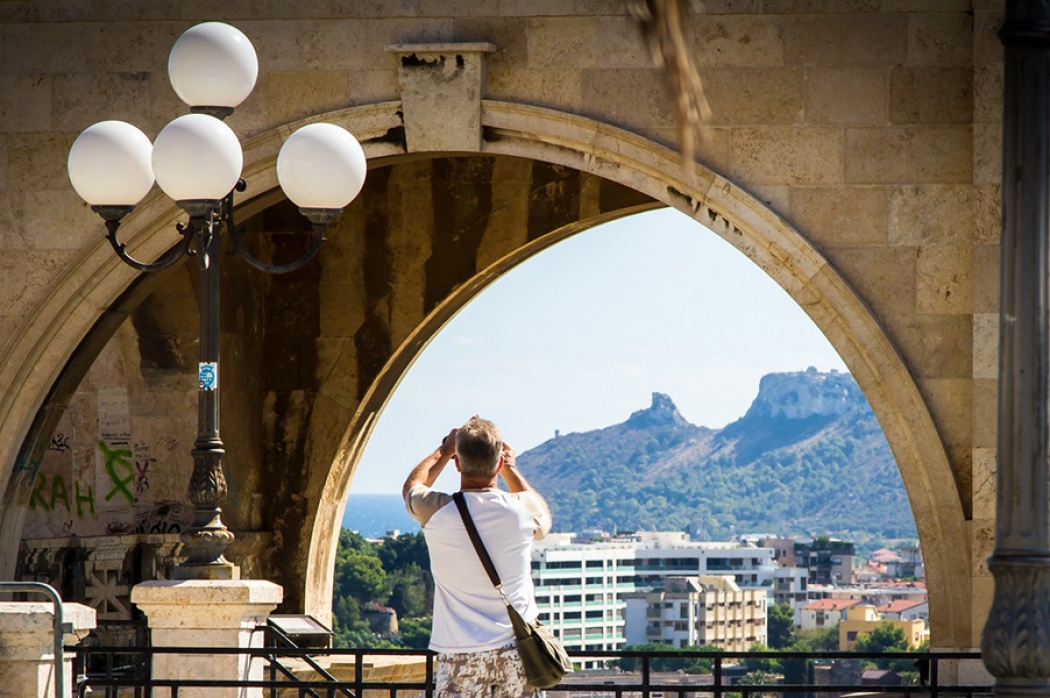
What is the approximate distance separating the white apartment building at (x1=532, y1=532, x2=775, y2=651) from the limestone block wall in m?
90.7

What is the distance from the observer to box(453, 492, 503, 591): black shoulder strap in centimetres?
582

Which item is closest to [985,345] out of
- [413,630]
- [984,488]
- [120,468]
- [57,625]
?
[984,488]

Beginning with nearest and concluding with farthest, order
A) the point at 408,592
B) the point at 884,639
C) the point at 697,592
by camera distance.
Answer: the point at 408,592 → the point at 884,639 → the point at 697,592

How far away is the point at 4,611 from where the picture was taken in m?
7.14

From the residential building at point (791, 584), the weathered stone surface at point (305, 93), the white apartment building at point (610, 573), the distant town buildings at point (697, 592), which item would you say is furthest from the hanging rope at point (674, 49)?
the residential building at point (791, 584)

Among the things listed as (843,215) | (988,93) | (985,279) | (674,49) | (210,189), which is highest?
(988,93)

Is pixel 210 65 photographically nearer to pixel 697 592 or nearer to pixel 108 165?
pixel 108 165

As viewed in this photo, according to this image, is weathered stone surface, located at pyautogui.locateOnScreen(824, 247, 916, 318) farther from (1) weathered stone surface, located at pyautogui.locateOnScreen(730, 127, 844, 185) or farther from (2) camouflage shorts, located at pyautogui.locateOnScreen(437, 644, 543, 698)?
(2) camouflage shorts, located at pyautogui.locateOnScreen(437, 644, 543, 698)

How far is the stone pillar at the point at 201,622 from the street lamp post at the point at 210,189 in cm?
11

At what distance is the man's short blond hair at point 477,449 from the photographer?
587 cm

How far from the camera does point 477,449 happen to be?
19.2 feet

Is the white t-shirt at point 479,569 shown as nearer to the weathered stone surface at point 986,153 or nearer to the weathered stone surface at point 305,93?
the weathered stone surface at point 986,153

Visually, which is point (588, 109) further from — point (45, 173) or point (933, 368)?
point (45, 173)

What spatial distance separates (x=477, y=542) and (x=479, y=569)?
0.10 meters
